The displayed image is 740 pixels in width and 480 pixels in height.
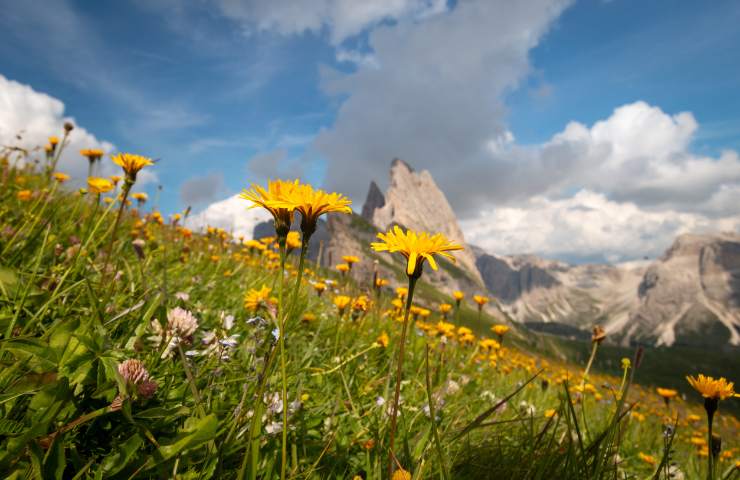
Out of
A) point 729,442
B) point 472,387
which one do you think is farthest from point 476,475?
point 729,442

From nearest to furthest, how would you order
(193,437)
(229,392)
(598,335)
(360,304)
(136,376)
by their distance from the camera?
(193,437), (136,376), (229,392), (598,335), (360,304)

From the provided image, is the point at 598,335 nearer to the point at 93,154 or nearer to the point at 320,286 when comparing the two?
the point at 320,286

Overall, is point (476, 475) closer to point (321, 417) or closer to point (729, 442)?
point (321, 417)

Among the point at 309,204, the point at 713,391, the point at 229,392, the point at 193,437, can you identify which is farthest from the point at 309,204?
the point at 713,391

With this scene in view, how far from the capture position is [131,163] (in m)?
2.76

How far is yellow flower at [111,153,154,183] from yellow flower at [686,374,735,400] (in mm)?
3764

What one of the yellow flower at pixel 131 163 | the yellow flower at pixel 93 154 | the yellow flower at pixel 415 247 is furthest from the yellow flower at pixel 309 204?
the yellow flower at pixel 93 154

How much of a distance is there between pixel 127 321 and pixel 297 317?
163 cm

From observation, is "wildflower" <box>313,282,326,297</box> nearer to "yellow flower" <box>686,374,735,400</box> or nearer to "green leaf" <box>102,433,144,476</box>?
"green leaf" <box>102,433,144,476</box>

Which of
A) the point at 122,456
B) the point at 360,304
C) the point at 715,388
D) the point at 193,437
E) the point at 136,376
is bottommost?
the point at 122,456

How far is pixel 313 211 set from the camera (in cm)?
162

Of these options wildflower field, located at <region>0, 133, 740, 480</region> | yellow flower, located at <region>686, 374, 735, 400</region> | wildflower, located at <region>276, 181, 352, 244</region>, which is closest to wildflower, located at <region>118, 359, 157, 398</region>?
wildflower field, located at <region>0, 133, 740, 480</region>

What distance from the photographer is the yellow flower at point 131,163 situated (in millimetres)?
2725

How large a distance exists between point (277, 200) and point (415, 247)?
63 centimetres
